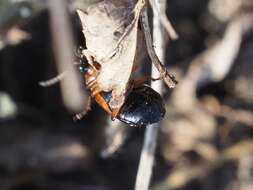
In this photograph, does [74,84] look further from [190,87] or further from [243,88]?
[243,88]

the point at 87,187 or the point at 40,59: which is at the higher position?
the point at 40,59

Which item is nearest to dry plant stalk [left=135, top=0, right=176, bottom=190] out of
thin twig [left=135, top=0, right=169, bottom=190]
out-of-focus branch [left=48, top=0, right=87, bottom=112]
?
thin twig [left=135, top=0, right=169, bottom=190]

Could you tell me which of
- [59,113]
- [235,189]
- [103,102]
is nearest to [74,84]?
[59,113]

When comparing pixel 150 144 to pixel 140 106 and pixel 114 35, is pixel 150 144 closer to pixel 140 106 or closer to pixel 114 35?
pixel 140 106

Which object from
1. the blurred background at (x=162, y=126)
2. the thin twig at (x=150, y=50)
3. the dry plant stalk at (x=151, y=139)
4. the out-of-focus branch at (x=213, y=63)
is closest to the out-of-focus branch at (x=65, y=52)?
the blurred background at (x=162, y=126)

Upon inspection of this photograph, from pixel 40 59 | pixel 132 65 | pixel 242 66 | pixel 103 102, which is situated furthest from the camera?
pixel 242 66

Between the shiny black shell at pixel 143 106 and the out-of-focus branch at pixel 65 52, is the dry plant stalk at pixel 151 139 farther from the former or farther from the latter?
the out-of-focus branch at pixel 65 52

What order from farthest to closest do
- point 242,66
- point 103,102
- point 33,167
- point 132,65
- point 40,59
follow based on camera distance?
point 242,66 → point 40,59 → point 33,167 → point 103,102 → point 132,65

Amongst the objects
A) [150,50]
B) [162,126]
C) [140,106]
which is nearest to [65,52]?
[140,106]
